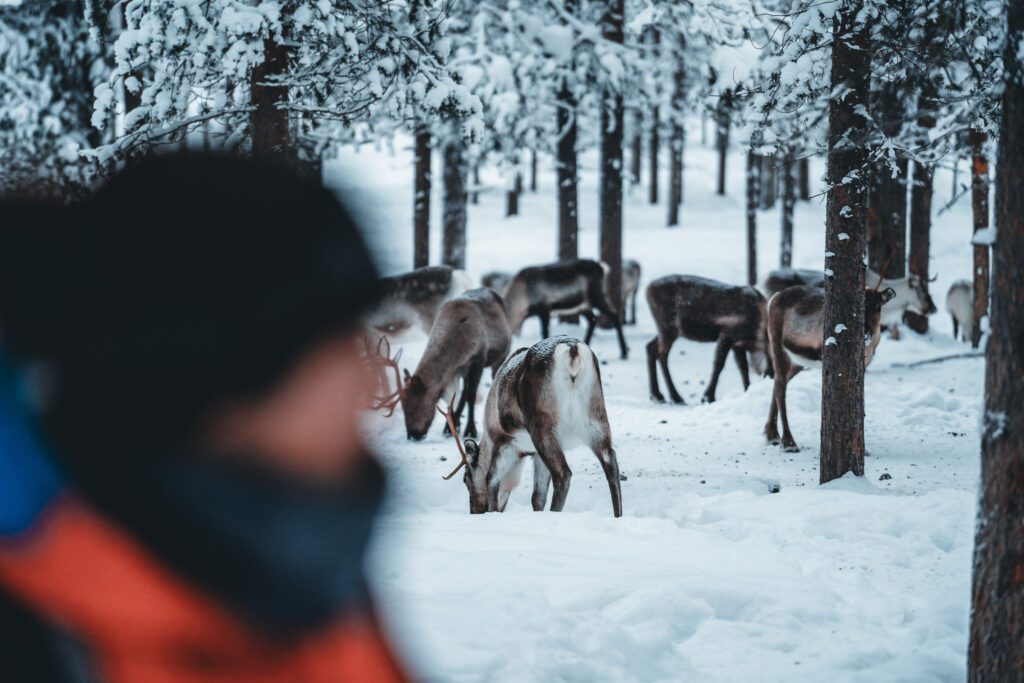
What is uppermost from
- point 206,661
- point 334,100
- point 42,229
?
point 334,100

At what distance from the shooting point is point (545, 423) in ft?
22.4

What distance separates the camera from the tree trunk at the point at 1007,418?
268 cm

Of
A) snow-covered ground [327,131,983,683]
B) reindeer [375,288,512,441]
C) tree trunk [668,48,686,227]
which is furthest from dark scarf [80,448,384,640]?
tree trunk [668,48,686,227]

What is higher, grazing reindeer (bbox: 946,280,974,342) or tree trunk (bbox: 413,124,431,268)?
tree trunk (bbox: 413,124,431,268)

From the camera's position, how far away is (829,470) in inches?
307

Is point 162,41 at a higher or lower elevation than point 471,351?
higher

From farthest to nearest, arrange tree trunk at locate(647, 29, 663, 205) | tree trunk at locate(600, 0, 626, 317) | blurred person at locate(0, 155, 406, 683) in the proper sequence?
tree trunk at locate(647, 29, 663, 205), tree trunk at locate(600, 0, 626, 317), blurred person at locate(0, 155, 406, 683)

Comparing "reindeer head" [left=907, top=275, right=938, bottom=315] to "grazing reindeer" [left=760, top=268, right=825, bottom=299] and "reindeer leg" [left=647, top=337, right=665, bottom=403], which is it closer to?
"grazing reindeer" [left=760, top=268, right=825, bottom=299]

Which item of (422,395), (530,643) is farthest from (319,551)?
(422,395)

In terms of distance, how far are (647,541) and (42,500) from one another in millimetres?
4771

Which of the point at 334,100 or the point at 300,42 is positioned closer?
the point at 300,42

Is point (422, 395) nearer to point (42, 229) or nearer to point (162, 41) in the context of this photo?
point (162, 41)

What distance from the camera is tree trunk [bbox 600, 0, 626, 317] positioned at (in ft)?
59.9

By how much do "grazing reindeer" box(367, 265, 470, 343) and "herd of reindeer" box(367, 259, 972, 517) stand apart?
0.02 metres
